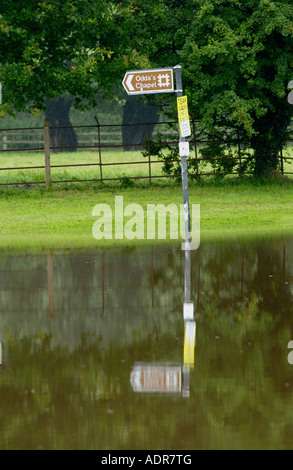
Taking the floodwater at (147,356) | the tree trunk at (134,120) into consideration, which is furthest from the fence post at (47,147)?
the tree trunk at (134,120)

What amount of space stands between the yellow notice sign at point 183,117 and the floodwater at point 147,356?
279 cm

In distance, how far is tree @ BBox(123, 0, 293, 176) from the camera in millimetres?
26406

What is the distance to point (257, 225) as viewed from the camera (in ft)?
67.1

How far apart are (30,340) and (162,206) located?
15715mm

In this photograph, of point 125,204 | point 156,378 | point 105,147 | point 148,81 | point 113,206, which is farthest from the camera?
point 105,147

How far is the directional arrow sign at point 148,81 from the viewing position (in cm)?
1543

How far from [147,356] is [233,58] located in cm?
2016

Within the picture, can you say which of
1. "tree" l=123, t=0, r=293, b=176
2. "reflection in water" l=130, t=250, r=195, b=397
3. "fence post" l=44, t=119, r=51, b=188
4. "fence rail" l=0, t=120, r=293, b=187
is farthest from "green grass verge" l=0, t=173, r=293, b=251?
"reflection in water" l=130, t=250, r=195, b=397

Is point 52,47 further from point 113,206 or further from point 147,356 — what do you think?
point 147,356

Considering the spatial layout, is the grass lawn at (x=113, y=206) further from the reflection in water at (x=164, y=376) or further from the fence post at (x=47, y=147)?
the reflection in water at (x=164, y=376)

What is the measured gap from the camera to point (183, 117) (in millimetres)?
15617

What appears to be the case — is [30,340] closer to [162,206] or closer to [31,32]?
[162,206]

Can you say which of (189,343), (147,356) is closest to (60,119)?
(189,343)

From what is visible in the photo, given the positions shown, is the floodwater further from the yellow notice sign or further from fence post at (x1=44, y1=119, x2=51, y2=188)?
fence post at (x1=44, y1=119, x2=51, y2=188)
